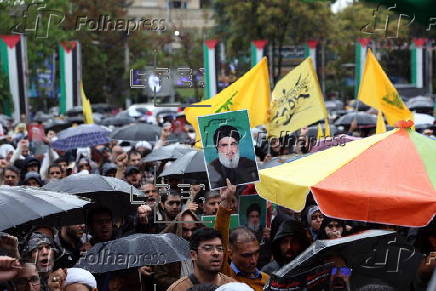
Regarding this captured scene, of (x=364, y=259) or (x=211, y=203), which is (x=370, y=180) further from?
(x=211, y=203)

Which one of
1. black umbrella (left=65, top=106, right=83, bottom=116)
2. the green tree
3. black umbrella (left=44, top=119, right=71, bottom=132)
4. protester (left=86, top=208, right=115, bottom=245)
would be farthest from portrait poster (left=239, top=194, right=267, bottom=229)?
the green tree

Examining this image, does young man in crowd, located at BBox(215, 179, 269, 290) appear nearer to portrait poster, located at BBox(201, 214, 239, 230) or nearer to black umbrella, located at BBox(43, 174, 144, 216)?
portrait poster, located at BBox(201, 214, 239, 230)

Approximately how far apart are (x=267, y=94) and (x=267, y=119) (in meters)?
0.26

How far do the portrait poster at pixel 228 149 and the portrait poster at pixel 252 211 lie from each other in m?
1.36

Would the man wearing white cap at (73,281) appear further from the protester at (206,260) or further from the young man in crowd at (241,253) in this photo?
the young man in crowd at (241,253)

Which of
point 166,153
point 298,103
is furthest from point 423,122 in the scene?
point 298,103

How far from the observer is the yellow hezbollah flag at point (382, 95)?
11070 millimetres

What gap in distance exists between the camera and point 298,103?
1003 cm

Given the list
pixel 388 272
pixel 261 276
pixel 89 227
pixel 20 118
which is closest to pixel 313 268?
pixel 388 272

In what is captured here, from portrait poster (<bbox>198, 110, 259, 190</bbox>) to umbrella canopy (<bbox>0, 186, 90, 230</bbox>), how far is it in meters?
0.95

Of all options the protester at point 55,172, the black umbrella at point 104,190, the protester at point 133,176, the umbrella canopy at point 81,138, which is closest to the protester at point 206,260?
the black umbrella at point 104,190

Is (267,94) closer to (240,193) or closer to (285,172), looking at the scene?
(240,193)

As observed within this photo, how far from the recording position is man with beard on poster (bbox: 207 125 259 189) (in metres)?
6.63

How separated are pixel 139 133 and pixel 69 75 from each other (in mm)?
14796
